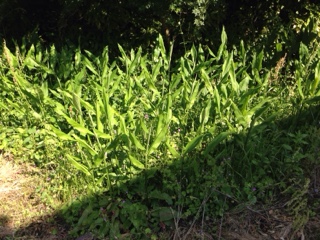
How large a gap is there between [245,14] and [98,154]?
280cm

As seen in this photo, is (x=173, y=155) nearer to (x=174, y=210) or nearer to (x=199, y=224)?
(x=174, y=210)

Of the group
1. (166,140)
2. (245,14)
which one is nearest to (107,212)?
(166,140)

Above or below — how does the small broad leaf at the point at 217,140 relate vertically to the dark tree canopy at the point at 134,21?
below

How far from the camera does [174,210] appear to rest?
105 inches

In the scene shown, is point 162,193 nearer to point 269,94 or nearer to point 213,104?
point 213,104

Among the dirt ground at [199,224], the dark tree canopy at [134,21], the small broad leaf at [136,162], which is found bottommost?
the dirt ground at [199,224]

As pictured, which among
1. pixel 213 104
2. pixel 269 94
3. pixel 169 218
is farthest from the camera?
pixel 269 94

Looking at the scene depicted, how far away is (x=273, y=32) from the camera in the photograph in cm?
435

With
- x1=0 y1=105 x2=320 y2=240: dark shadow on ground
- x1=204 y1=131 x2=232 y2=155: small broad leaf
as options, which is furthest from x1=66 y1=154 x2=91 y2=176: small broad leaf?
x1=204 y1=131 x2=232 y2=155: small broad leaf

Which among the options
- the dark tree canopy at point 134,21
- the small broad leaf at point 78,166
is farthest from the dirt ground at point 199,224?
the dark tree canopy at point 134,21

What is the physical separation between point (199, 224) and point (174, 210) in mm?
178

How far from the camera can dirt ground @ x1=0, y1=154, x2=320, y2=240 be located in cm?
260

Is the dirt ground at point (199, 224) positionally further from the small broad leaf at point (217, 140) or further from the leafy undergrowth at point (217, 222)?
the small broad leaf at point (217, 140)

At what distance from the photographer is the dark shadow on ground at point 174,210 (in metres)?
2.61
